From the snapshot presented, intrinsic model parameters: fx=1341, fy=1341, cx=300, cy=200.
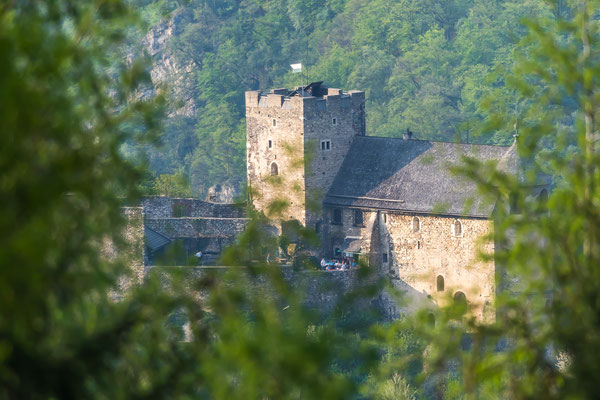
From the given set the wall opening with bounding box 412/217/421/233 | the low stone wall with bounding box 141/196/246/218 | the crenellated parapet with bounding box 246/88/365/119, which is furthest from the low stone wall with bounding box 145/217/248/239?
the wall opening with bounding box 412/217/421/233

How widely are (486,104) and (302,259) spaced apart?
2254 centimetres

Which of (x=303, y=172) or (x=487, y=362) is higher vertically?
(x=303, y=172)

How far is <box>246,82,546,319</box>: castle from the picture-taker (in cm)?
3369

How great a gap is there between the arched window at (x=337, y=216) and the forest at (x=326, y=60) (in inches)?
864

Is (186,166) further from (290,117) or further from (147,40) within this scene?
(290,117)

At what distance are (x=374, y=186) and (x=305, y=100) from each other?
2.89m

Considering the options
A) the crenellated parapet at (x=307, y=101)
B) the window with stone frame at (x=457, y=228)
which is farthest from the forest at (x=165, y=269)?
the crenellated parapet at (x=307, y=101)

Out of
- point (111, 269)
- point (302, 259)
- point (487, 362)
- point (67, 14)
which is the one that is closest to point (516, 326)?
point (487, 362)

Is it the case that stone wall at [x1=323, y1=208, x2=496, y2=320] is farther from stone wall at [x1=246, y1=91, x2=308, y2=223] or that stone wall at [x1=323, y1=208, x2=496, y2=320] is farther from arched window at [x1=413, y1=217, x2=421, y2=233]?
stone wall at [x1=246, y1=91, x2=308, y2=223]

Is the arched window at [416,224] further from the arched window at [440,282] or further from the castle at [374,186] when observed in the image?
the arched window at [440,282]

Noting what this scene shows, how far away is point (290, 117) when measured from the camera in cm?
3519

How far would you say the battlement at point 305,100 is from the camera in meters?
35.1

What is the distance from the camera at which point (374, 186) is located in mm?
35188

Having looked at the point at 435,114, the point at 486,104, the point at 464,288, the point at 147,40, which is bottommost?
the point at 464,288
